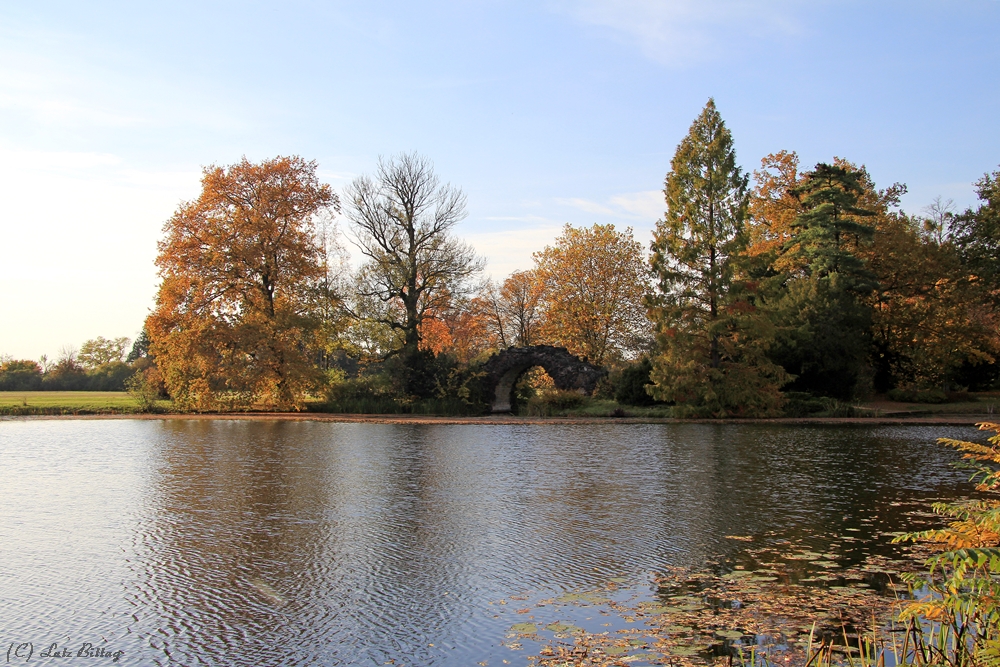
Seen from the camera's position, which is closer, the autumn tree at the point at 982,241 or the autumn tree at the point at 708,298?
the autumn tree at the point at 708,298

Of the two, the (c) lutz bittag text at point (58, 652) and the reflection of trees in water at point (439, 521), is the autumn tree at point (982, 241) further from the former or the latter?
the (c) lutz bittag text at point (58, 652)

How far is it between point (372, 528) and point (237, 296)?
2673cm

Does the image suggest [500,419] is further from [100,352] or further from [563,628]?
[100,352]

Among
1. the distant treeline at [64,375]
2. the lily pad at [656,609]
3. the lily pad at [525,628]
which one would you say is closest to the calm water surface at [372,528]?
the lily pad at [525,628]

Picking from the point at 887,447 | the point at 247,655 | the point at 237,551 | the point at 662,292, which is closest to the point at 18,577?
the point at 237,551

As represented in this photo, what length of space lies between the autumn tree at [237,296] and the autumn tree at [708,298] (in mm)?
15383

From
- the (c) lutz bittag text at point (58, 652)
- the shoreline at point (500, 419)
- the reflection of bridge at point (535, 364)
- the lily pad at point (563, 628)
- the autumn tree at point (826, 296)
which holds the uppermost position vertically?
the autumn tree at point (826, 296)

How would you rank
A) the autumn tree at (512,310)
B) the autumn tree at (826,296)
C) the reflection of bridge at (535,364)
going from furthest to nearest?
the autumn tree at (512,310) < the reflection of bridge at (535,364) < the autumn tree at (826,296)

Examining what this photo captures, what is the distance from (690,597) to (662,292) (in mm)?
22572

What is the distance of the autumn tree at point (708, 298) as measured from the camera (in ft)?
88.7

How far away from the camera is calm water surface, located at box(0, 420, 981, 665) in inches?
239

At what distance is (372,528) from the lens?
9781mm


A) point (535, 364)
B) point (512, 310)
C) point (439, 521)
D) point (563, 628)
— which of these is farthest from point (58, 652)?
point (512, 310)

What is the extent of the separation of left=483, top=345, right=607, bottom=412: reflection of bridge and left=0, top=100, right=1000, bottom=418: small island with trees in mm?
625
